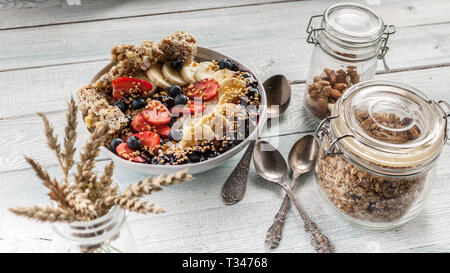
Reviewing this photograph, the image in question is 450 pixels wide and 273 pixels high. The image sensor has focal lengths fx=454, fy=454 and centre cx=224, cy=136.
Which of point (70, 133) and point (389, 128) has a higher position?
A: point (70, 133)

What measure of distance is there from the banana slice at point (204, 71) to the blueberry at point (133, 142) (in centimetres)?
29

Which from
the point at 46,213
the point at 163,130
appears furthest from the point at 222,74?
the point at 46,213

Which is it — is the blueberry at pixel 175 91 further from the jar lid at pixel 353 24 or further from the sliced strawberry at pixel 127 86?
the jar lid at pixel 353 24

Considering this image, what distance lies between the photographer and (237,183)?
3.78 feet

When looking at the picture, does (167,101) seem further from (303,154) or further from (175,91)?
(303,154)

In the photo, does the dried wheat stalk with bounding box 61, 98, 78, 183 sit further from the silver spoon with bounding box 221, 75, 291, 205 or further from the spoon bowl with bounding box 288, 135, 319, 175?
the spoon bowl with bounding box 288, 135, 319, 175

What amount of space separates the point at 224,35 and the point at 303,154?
24.4 inches

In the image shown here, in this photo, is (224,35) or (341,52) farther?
(224,35)

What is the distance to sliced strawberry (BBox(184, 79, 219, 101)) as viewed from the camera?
49.0 inches

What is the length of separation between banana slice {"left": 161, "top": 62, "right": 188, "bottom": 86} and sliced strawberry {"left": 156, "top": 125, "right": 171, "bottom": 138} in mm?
159

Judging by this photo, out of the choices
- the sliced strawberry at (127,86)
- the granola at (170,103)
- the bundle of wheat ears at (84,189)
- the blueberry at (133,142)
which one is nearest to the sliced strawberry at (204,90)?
the granola at (170,103)

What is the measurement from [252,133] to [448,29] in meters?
0.98

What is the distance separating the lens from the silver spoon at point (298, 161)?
1074mm

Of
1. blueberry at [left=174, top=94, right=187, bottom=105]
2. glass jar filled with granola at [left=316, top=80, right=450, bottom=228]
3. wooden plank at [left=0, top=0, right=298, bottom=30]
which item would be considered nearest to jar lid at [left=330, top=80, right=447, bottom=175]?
glass jar filled with granola at [left=316, top=80, right=450, bottom=228]
